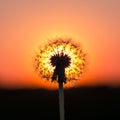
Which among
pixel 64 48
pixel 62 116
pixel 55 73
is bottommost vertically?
pixel 62 116

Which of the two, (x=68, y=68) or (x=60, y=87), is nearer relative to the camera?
(x=60, y=87)

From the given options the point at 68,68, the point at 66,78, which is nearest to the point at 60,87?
the point at 66,78

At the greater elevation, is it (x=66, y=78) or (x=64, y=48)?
(x=64, y=48)

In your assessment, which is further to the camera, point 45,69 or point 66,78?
point 45,69

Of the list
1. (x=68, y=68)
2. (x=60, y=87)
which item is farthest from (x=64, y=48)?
(x=60, y=87)

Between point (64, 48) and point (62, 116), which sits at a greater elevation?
point (64, 48)

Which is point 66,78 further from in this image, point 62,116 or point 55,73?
point 62,116

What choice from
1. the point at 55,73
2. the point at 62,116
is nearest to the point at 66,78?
the point at 55,73

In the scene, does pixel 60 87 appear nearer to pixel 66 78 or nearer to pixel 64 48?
pixel 66 78

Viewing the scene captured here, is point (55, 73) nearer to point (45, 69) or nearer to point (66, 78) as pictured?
point (66, 78)
